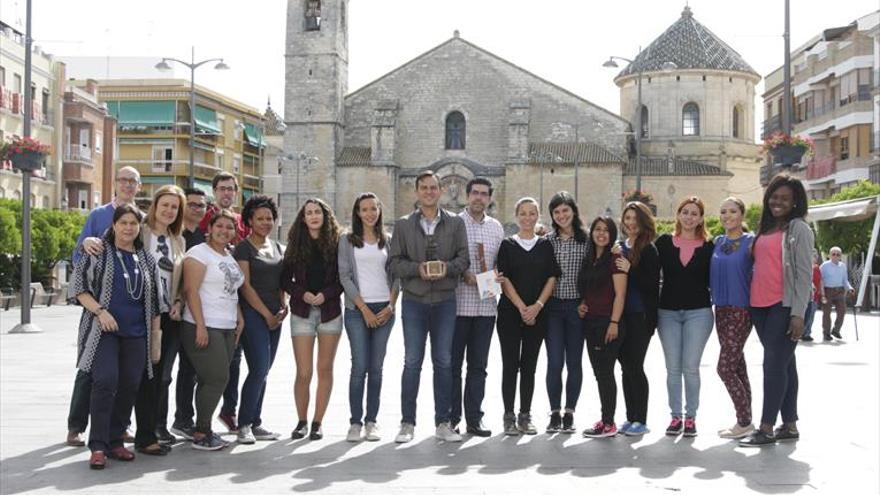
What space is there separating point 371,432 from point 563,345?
164 cm

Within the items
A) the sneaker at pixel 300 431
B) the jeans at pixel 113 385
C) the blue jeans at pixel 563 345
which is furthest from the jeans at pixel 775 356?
the jeans at pixel 113 385

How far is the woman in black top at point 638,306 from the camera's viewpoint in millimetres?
8492

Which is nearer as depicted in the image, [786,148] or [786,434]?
[786,434]

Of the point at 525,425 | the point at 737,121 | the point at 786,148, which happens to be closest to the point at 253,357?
the point at 525,425

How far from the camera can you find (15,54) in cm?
3997

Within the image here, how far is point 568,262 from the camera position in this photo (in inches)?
340

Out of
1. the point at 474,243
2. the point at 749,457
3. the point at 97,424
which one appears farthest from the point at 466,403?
the point at 97,424

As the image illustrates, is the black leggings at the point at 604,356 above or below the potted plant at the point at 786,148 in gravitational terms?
below

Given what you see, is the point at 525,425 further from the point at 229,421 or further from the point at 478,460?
the point at 229,421

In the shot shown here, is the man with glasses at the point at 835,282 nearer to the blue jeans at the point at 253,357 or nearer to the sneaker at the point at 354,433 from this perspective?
the sneaker at the point at 354,433

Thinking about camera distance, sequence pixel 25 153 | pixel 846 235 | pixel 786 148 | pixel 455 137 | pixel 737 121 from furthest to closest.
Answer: pixel 737 121 < pixel 455 137 < pixel 846 235 < pixel 25 153 < pixel 786 148

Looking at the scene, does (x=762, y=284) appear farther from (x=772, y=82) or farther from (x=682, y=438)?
(x=772, y=82)

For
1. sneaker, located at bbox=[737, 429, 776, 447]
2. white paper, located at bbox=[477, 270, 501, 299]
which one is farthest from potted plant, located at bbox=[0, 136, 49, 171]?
sneaker, located at bbox=[737, 429, 776, 447]

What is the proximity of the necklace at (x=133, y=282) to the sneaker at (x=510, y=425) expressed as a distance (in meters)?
2.91
